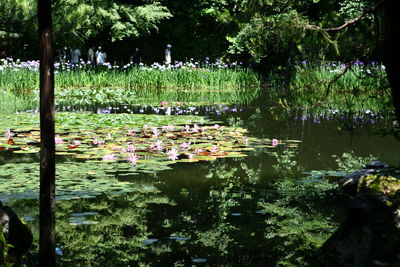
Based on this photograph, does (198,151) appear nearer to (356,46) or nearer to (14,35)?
(356,46)

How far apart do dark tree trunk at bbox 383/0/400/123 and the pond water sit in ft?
2.76

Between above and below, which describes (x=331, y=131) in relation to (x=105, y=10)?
below

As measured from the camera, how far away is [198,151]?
295 inches

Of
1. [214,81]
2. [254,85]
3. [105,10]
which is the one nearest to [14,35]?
[105,10]

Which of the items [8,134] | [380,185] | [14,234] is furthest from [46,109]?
[8,134]

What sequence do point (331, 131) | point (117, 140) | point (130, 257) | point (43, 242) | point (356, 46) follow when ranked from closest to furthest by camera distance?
point (43, 242)
point (130, 257)
point (356, 46)
point (117, 140)
point (331, 131)

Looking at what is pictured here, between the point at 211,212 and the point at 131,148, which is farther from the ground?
the point at 131,148

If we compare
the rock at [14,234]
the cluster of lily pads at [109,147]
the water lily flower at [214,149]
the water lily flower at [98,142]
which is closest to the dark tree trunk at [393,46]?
the rock at [14,234]

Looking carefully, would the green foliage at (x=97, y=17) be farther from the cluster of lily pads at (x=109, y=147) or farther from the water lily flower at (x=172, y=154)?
the water lily flower at (x=172, y=154)

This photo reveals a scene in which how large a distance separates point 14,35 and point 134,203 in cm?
2012

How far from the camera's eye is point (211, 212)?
487cm

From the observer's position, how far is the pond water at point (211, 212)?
12.7 ft

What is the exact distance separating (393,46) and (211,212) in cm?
246

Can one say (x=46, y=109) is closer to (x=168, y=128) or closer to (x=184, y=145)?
(x=184, y=145)
